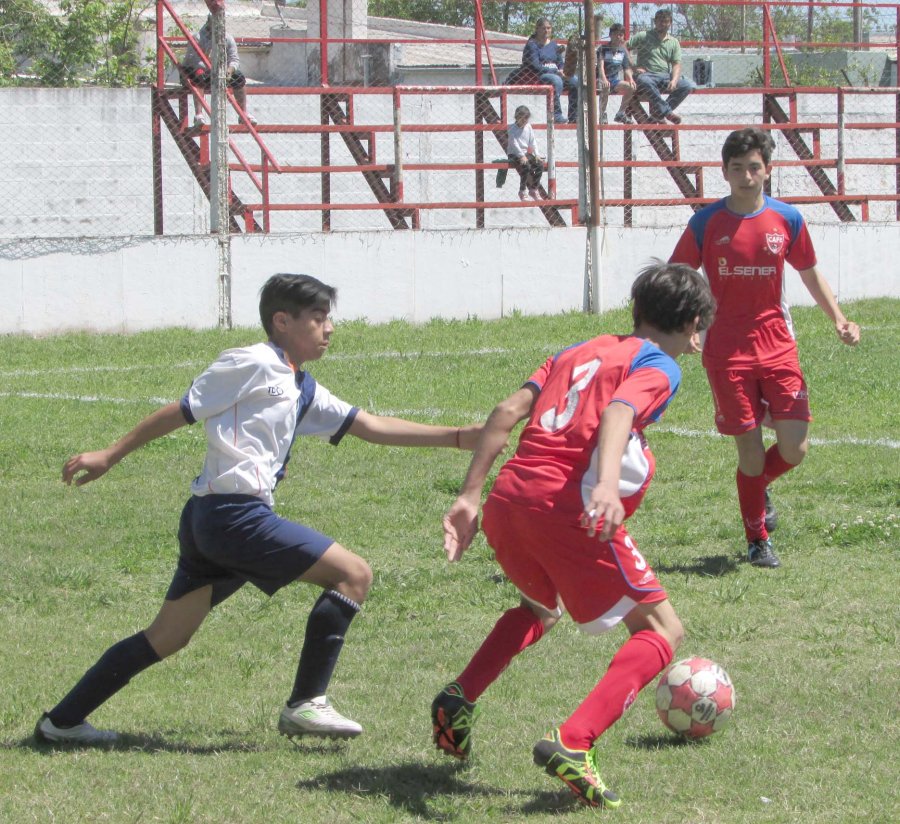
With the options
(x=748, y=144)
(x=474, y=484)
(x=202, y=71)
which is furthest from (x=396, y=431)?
(x=202, y=71)

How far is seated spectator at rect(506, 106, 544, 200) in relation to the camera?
1886 centimetres

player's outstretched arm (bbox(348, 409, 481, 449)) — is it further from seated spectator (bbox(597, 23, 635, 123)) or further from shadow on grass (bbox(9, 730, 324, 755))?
seated spectator (bbox(597, 23, 635, 123))

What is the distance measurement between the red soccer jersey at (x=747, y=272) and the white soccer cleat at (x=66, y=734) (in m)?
3.76

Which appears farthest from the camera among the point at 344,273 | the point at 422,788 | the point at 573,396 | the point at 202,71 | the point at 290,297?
the point at 202,71

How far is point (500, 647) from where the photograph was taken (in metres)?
4.27

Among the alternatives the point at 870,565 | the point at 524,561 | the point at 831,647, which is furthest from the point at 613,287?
the point at 524,561

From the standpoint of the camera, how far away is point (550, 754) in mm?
3787

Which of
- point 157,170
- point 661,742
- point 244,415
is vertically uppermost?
point 157,170

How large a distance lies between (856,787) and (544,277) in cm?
1315

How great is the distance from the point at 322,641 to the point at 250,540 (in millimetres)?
426

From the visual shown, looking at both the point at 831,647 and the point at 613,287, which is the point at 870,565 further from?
→ the point at 613,287

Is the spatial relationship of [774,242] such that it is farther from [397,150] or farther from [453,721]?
[397,150]

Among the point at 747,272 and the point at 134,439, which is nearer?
the point at 134,439

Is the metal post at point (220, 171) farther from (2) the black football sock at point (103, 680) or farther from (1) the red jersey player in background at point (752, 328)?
(2) the black football sock at point (103, 680)
